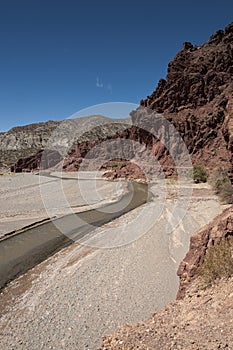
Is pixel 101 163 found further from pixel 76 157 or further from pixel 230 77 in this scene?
pixel 230 77

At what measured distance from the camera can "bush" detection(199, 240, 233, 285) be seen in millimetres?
5828

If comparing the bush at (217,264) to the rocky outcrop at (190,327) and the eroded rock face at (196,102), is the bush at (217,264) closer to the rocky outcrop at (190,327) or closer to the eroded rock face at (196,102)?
the rocky outcrop at (190,327)

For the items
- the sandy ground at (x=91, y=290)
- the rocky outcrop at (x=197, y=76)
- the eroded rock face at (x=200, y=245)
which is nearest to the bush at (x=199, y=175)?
the rocky outcrop at (x=197, y=76)

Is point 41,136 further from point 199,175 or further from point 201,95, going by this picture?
point 199,175

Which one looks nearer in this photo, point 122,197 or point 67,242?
point 67,242

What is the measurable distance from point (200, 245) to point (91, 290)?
A: 4827 millimetres

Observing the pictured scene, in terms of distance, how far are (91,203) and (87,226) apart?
9.50 meters

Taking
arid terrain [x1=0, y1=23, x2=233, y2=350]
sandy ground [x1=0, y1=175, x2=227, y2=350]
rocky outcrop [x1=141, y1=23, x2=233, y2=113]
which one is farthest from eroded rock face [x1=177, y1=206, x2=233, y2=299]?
rocky outcrop [x1=141, y1=23, x2=233, y2=113]

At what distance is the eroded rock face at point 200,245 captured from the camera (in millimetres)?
6520

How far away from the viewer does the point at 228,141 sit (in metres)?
7.94

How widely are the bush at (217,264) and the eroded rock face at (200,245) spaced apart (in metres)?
0.33

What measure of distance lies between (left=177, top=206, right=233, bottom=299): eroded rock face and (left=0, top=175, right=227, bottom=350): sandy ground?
2074mm

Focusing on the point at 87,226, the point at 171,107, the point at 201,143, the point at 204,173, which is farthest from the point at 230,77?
the point at 87,226

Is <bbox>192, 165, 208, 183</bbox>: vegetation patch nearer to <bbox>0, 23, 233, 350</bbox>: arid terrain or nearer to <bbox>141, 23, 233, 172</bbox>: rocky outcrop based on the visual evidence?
<bbox>0, 23, 233, 350</bbox>: arid terrain
